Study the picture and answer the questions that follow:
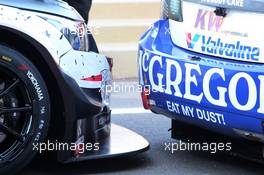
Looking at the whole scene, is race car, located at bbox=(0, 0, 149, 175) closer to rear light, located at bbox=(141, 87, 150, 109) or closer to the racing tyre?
the racing tyre

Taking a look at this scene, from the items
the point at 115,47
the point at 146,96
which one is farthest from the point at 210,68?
the point at 115,47

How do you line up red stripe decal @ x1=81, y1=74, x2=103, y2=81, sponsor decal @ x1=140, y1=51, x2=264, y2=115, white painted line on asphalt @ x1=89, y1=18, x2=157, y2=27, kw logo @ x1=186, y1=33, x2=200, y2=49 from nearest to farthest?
sponsor decal @ x1=140, y1=51, x2=264, y2=115 → red stripe decal @ x1=81, y1=74, x2=103, y2=81 → kw logo @ x1=186, y1=33, x2=200, y2=49 → white painted line on asphalt @ x1=89, y1=18, x2=157, y2=27

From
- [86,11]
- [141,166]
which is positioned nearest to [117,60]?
[86,11]

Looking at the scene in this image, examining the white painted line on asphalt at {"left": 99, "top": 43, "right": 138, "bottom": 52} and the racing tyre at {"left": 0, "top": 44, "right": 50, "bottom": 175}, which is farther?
the white painted line on asphalt at {"left": 99, "top": 43, "right": 138, "bottom": 52}

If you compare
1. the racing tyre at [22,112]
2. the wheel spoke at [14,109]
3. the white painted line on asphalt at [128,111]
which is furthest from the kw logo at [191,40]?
the white painted line on asphalt at [128,111]

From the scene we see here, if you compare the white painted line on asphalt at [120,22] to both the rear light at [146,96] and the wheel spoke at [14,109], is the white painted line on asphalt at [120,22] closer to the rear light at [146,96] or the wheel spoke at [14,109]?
the rear light at [146,96]

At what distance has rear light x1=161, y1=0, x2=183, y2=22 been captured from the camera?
466 centimetres

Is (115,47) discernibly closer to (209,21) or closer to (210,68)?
(209,21)

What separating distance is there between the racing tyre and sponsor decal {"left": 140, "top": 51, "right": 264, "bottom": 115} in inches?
30.6

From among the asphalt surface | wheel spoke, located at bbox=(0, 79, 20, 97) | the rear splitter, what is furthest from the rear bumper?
wheel spoke, located at bbox=(0, 79, 20, 97)

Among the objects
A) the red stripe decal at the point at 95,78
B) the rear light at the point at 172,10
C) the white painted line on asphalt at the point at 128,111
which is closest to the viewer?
the red stripe decal at the point at 95,78

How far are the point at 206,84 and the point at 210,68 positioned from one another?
0.10 metres

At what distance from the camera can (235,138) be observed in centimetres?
452

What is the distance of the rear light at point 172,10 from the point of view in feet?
15.3
